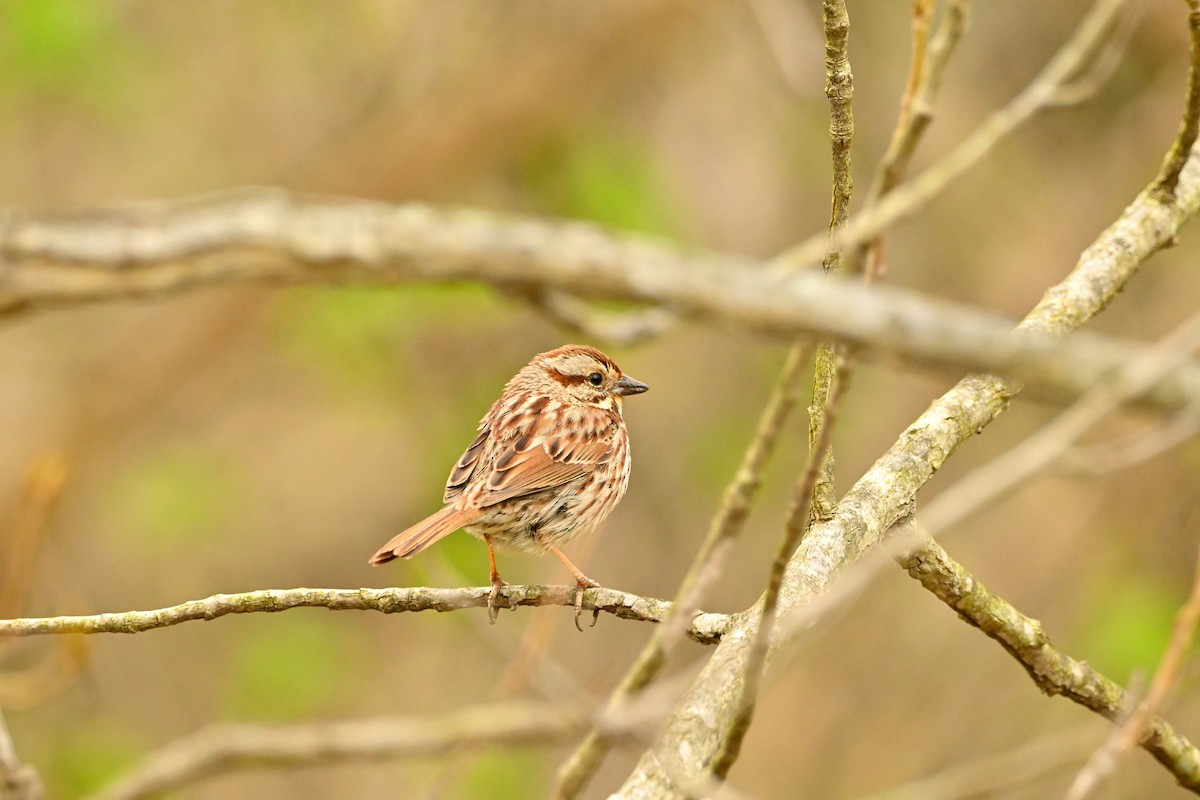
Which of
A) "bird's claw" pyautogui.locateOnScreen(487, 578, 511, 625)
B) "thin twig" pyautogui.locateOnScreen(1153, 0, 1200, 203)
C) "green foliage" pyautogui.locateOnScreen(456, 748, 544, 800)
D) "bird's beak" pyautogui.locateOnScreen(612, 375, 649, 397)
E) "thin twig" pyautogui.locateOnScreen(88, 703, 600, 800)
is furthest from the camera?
"green foliage" pyautogui.locateOnScreen(456, 748, 544, 800)

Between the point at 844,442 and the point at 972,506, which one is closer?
the point at 972,506

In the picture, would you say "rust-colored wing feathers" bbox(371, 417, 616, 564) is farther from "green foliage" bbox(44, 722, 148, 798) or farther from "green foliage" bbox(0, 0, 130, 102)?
"green foliage" bbox(0, 0, 130, 102)

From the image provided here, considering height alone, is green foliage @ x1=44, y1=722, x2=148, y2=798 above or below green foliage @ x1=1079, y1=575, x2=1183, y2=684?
below

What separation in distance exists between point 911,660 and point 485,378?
3.71 m

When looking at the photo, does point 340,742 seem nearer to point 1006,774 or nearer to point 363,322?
point 1006,774

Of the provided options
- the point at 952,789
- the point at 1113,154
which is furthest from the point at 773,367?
the point at 952,789

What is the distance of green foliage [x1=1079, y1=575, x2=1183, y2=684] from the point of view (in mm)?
7539

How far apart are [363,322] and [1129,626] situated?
5.14 m

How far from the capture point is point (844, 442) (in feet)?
32.4

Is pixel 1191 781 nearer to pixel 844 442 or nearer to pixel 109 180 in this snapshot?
pixel 844 442

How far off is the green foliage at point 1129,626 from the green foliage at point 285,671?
17.2 feet

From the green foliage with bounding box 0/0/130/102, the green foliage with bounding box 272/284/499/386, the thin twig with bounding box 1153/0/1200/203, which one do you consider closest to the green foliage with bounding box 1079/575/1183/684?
the thin twig with bounding box 1153/0/1200/203

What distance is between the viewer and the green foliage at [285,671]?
9.49 metres

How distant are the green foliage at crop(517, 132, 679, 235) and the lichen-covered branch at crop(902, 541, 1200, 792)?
16.2 ft
